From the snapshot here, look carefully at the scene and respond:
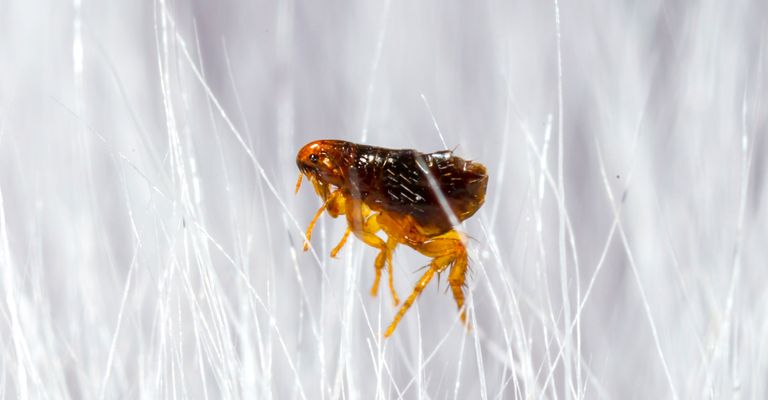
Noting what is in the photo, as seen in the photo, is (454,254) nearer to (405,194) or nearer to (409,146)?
(405,194)

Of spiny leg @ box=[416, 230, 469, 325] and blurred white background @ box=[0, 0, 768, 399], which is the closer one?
spiny leg @ box=[416, 230, 469, 325]

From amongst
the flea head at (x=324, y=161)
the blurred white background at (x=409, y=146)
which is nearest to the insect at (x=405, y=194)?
the flea head at (x=324, y=161)

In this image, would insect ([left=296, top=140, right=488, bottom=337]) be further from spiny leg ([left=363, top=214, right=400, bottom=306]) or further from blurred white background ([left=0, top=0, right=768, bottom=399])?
blurred white background ([left=0, top=0, right=768, bottom=399])

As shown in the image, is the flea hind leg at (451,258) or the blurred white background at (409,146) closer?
the flea hind leg at (451,258)

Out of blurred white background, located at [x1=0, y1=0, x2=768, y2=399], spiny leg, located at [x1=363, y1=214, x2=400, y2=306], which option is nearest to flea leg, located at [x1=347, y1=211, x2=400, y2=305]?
spiny leg, located at [x1=363, y1=214, x2=400, y2=306]

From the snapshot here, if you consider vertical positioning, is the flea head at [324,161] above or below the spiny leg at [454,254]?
above

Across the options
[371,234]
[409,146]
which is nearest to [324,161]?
[371,234]

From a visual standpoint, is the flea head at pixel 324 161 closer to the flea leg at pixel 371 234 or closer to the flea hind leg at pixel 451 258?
the flea leg at pixel 371 234

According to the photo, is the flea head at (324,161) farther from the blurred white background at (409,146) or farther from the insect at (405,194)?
the blurred white background at (409,146)

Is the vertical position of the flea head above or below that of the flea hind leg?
above

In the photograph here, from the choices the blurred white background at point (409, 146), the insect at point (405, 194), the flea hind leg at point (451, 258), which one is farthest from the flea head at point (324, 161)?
the blurred white background at point (409, 146)
